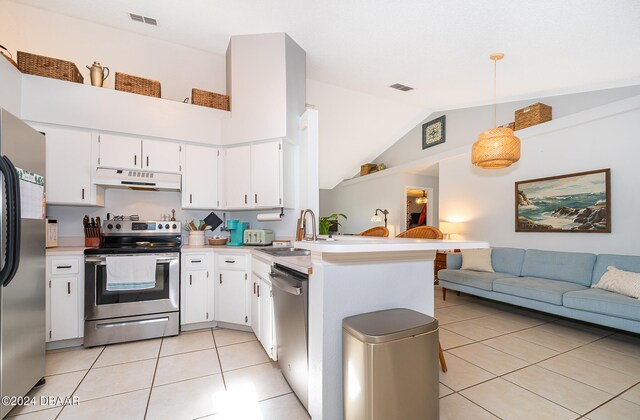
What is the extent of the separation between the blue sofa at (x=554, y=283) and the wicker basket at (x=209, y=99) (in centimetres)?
423

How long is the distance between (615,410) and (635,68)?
11.9ft

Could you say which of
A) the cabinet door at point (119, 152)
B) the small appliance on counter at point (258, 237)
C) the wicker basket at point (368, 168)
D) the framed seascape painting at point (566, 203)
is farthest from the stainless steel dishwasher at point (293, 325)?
the wicker basket at point (368, 168)

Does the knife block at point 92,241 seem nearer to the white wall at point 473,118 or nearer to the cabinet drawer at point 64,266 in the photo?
the cabinet drawer at point 64,266

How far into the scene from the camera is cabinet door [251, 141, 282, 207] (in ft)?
10.7

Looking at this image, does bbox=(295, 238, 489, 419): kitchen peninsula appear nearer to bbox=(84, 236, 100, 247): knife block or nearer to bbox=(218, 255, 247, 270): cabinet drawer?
bbox=(218, 255, 247, 270): cabinet drawer

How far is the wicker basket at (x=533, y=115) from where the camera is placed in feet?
14.0

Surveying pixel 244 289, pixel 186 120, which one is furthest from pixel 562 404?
pixel 186 120

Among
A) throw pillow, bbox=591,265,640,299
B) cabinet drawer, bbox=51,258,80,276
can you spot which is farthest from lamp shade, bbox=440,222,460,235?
cabinet drawer, bbox=51,258,80,276

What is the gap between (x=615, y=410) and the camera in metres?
1.80

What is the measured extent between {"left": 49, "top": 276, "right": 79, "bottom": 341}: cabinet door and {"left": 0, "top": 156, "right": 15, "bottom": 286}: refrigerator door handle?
1.35m

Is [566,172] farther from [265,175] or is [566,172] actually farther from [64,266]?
[64,266]

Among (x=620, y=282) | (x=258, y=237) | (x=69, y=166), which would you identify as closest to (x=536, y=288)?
(x=620, y=282)

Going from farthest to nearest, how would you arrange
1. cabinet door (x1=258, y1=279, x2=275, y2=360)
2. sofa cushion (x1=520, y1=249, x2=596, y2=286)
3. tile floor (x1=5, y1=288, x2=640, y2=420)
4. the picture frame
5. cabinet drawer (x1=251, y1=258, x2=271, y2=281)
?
the picture frame, sofa cushion (x1=520, y1=249, x2=596, y2=286), cabinet drawer (x1=251, y1=258, x2=271, y2=281), cabinet door (x1=258, y1=279, x2=275, y2=360), tile floor (x1=5, y1=288, x2=640, y2=420)

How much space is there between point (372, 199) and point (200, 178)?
18.7 feet
